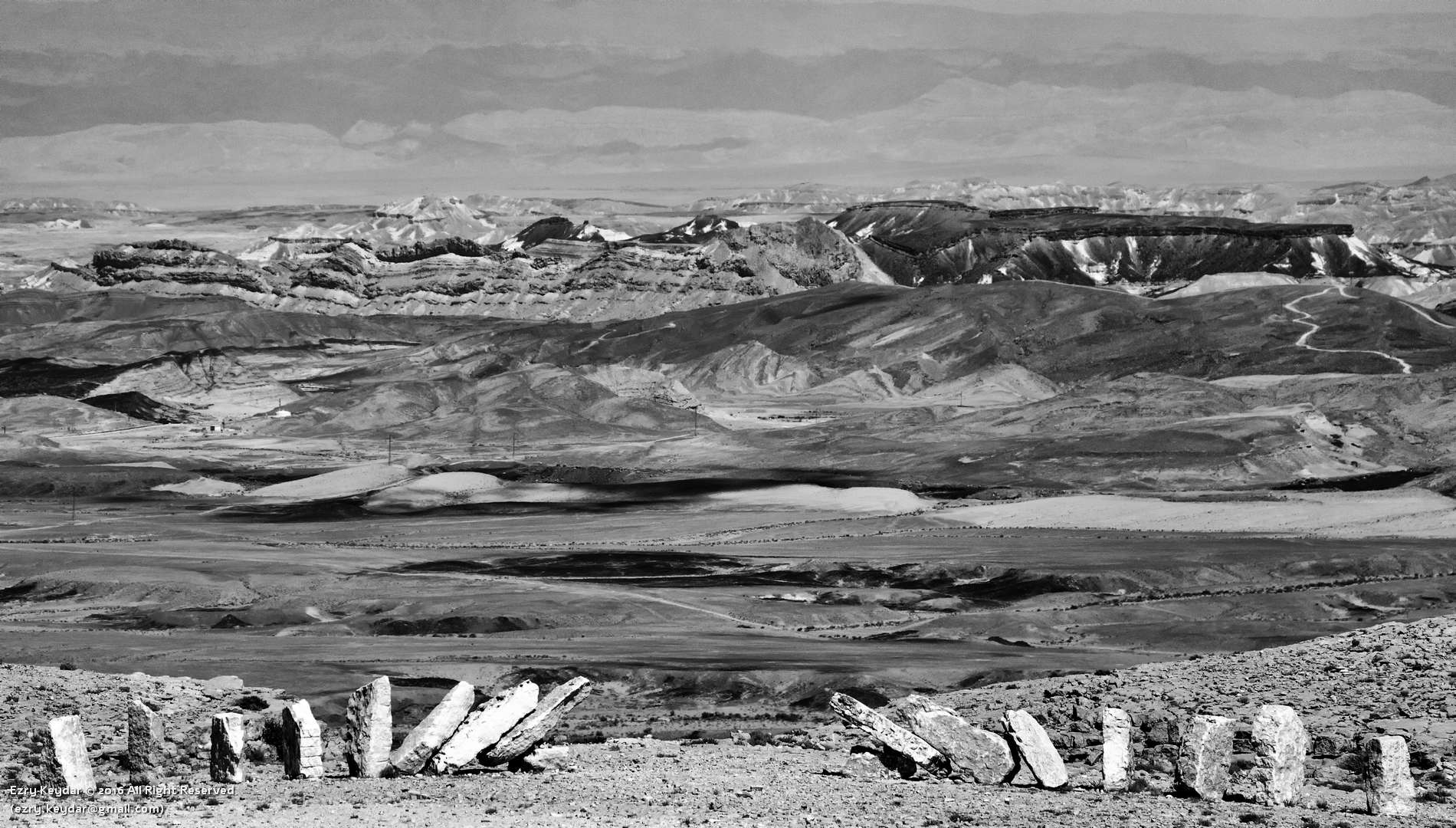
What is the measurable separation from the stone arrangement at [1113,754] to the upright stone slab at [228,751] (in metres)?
9.38

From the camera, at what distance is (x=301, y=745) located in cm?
2712

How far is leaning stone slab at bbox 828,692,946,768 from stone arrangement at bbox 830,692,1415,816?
2 centimetres

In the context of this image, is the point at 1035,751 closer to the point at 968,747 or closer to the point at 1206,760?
the point at 968,747

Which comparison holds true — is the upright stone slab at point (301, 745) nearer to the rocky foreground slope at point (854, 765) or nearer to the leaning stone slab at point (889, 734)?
the rocky foreground slope at point (854, 765)

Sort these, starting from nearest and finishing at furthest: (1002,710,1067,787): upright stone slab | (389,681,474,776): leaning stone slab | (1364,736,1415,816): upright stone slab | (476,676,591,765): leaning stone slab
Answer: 1. (1364,736,1415,816): upright stone slab
2. (389,681,474,776): leaning stone slab
3. (476,676,591,765): leaning stone slab
4. (1002,710,1067,787): upright stone slab

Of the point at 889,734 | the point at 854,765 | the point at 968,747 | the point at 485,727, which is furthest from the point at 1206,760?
the point at 485,727

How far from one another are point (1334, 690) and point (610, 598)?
206ft

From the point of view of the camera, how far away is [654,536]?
137375 mm

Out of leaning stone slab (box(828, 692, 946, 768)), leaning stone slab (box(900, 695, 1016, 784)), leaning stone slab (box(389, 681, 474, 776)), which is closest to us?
leaning stone slab (box(389, 681, 474, 776))

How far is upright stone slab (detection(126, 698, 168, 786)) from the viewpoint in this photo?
1083 inches

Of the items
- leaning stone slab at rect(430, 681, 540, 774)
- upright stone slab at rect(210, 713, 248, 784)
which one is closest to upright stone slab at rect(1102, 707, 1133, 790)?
leaning stone slab at rect(430, 681, 540, 774)

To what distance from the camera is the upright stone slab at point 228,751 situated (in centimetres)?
2659

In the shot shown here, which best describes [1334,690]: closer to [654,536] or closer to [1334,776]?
[1334,776]

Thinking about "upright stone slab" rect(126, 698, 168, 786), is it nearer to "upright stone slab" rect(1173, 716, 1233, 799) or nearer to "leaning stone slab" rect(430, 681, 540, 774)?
"leaning stone slab" rect(430, 681, 540, 774)
